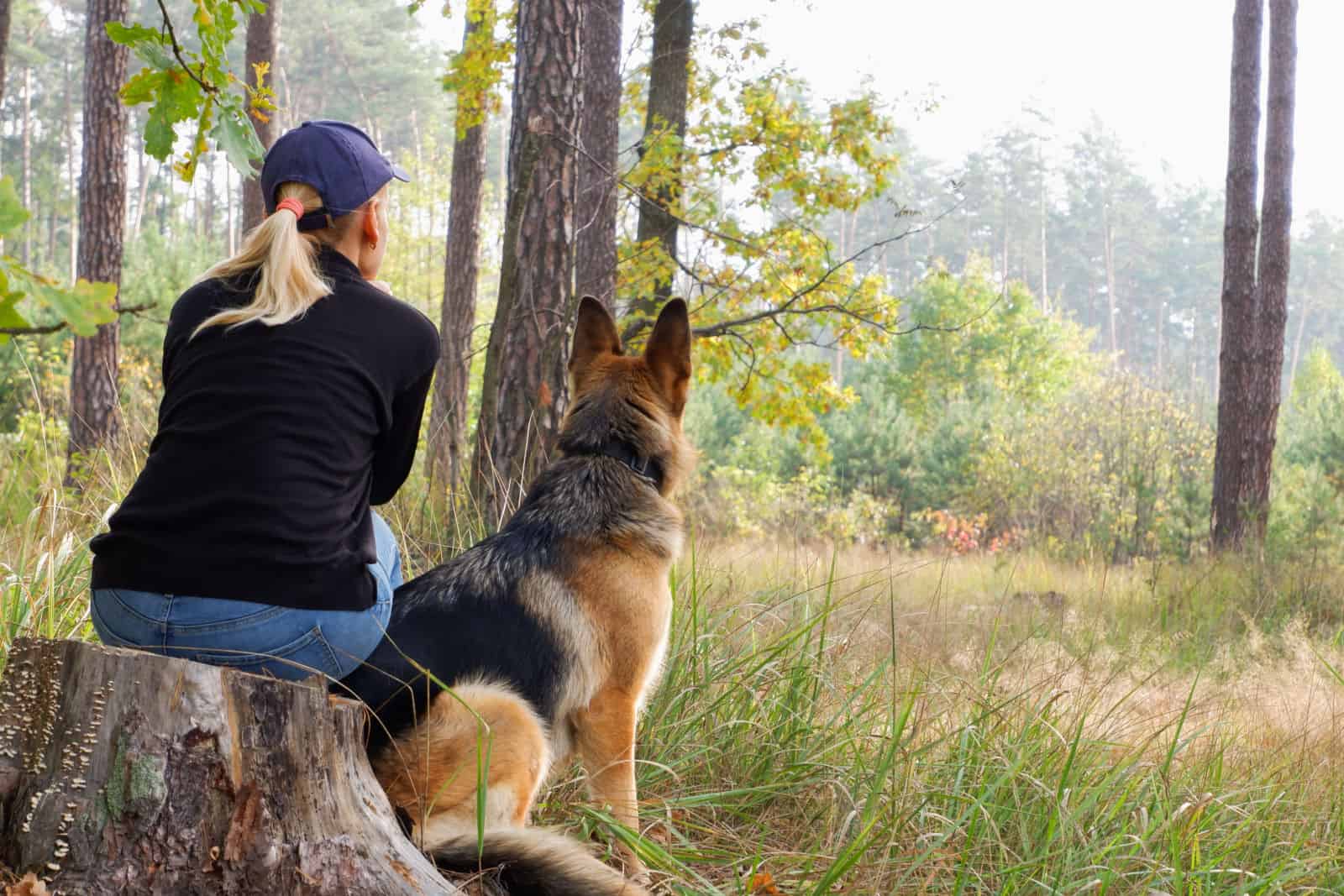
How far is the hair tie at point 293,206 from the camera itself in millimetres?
2987

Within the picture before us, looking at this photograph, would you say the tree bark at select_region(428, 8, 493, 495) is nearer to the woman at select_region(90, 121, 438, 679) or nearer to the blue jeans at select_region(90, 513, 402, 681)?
the woman at select_region(90, 121, 438, 679)

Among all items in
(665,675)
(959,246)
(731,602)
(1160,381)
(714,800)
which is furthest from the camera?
(959,246)

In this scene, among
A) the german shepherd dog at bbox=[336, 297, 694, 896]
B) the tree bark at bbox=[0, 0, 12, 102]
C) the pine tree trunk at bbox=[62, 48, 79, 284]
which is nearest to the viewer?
the german shepherd dog at bbox=[336, 297, 694, 896]

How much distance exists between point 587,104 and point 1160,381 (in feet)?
52.9

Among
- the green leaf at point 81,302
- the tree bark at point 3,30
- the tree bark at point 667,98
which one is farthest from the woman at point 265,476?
the tree bark at point 3,30

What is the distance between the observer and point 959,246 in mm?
70375

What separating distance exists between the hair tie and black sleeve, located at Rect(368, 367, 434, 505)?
550mm

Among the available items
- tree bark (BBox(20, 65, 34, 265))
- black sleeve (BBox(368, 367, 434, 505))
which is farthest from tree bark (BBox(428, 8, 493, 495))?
tree bark (BBox(20, 65, 34, 265))

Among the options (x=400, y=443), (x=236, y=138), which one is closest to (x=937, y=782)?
(x=400, y=443)

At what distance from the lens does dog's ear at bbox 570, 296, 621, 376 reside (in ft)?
12.6

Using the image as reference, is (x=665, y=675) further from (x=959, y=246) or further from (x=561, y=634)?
(x=959, y=246)

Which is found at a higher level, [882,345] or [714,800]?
[882,345]

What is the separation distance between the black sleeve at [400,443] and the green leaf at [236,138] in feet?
2.45

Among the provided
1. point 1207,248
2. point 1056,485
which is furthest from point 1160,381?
point 1207,248
